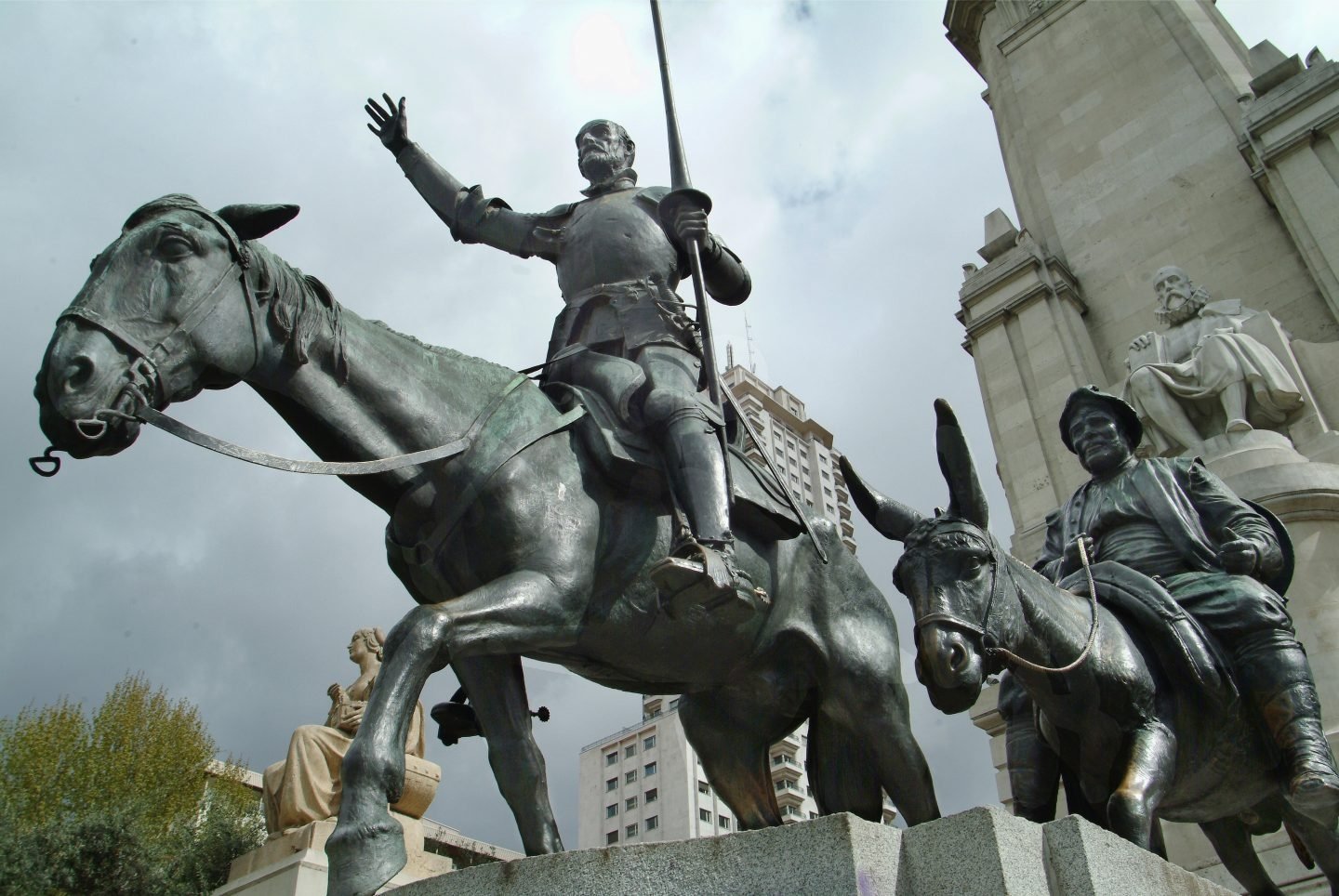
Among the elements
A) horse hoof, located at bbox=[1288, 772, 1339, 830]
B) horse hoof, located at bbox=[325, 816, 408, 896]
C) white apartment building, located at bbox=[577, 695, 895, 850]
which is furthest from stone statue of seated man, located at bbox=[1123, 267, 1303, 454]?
white apartment building, located at bbox=[577, 695, 895, 850]

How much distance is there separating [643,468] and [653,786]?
6553 cm

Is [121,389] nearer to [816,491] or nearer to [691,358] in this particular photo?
[691,358]

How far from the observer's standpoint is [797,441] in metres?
85.8

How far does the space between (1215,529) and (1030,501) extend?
32.3ft

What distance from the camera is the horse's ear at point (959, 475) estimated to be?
4.78 metres

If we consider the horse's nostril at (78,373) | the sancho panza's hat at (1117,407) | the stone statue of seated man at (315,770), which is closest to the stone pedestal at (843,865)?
the horse's nostril at (78,373)

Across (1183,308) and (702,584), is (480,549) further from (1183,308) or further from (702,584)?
(1183,308)

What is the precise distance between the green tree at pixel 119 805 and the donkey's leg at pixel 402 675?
1926 centimetres

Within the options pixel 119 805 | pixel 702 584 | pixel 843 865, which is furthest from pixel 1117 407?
pixel 119 805

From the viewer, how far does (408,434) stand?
4.69 metres

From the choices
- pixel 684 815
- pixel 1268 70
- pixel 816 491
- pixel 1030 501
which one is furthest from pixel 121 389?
pixel 816 491

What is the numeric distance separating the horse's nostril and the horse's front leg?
4273 millimetres

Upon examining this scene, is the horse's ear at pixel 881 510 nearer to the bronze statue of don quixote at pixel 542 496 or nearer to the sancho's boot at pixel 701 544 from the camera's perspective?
the bronze statue of don quixote at pixel 542 496

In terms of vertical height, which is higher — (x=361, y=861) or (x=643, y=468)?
(x=643, y=468)
